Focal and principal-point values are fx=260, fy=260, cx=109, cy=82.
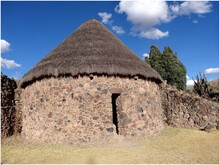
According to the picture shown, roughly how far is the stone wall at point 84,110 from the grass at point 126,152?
1.76 ft

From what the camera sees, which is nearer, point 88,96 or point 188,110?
point 88,96

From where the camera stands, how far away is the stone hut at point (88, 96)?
10016 mm

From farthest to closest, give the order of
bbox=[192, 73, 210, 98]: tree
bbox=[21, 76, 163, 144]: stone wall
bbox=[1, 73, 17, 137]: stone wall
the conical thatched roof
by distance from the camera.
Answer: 1. bbox=[192, 73, 210, 98]: tree
2. bbox=[1, 73, 17, 137]: stone wall
3. the conical thatched roof
4. bbox=[21, 76, 163, 144]: stone wall

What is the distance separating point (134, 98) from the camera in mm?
10883

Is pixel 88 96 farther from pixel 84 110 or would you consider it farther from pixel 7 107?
pixel 7 107

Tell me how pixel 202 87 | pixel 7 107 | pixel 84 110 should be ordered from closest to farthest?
pixel 84 110, pixel 7 107, pixel 202 87

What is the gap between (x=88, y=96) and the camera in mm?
10141

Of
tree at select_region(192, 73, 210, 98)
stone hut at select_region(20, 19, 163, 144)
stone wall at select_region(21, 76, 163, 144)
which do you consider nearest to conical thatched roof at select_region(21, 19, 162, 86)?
stone hut at select_region(20, 19, 163, 144)

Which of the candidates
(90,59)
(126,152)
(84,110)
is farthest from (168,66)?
(126,152)

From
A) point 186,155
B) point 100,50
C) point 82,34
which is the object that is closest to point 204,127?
point 186,155

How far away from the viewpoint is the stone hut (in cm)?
1002


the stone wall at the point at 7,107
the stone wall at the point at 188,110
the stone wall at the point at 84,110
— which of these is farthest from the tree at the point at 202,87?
the stone wall at the point at 7,107

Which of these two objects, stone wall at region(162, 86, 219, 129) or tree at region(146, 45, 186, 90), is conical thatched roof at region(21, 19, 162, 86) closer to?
stone wall at region(162, 86, 219, 129)

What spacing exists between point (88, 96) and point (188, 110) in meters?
5.84
